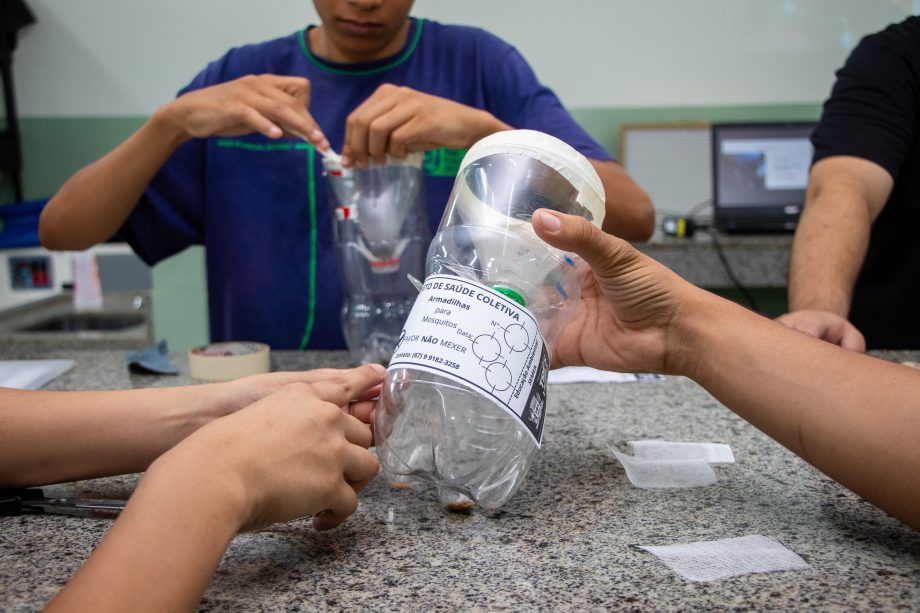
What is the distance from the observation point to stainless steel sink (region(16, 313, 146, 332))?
100 inches

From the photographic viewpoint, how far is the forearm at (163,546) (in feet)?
1.53

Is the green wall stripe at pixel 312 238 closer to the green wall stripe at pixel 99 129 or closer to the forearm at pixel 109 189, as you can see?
the forearm at pixel 109 189

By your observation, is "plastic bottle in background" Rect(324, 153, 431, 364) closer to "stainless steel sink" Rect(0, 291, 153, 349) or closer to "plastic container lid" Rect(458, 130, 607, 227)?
"plastic container lid" Rect(458, 130, 607, 227)

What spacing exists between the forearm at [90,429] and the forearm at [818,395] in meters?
0.50

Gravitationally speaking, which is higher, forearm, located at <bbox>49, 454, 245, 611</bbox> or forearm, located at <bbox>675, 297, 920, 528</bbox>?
Answer: forearm, located at <bbox>675, 297, 920, 528</bbox>

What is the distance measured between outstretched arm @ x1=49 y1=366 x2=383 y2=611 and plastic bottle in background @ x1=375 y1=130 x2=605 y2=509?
0.08 m

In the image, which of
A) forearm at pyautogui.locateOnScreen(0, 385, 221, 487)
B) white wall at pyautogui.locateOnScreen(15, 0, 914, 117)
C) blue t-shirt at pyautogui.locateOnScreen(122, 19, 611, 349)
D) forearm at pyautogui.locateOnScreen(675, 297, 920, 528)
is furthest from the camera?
white wall at pyautogui.locateOnScreen(15, 0, 914, 117)

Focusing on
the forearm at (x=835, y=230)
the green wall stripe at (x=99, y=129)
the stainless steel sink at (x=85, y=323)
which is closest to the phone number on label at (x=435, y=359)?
the forearm at (x=835, y=230)

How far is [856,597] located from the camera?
0.54m

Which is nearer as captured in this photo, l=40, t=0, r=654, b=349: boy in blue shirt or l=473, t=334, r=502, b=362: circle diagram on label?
l=473, t=334, r=502, b=362: circle diagram on label

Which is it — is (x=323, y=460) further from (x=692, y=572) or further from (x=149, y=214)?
(x=149, y=214)

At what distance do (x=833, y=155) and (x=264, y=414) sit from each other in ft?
4.40

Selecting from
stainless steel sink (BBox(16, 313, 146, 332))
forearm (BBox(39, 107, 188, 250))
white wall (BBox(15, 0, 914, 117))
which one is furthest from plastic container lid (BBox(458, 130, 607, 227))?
white wall (BBox(15, 0, 914, 117))

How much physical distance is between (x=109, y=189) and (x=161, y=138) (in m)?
0.17
